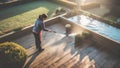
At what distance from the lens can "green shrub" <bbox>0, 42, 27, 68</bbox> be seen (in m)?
7.18

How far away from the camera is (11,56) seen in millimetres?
7270

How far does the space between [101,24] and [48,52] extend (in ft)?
18.5

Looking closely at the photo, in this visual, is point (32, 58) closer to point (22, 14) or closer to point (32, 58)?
point (32, 58)

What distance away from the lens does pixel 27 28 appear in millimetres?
11195

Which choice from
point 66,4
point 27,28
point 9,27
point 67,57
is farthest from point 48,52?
point 66,4

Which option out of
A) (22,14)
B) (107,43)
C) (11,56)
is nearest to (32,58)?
(11,56)

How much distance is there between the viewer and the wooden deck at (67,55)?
8260 mm

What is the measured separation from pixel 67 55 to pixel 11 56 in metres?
2.99

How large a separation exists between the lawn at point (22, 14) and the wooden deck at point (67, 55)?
2.46m

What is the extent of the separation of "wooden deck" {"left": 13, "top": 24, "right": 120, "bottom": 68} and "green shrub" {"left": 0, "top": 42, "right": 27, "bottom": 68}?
80cm

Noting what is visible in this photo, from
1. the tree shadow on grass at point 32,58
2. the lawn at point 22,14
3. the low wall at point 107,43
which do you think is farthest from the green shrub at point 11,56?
the low wall at point 107,43

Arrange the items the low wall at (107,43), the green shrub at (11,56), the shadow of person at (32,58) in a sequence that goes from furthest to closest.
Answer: the low wall at (107,43)
the shadow of person at (32,58)
the green shrub at (11,56)

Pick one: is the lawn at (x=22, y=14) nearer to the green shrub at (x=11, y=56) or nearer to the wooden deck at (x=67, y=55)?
the wooden deck at (x=67, y=55)

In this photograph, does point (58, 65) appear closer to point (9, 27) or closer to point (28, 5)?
point (9, 27)
